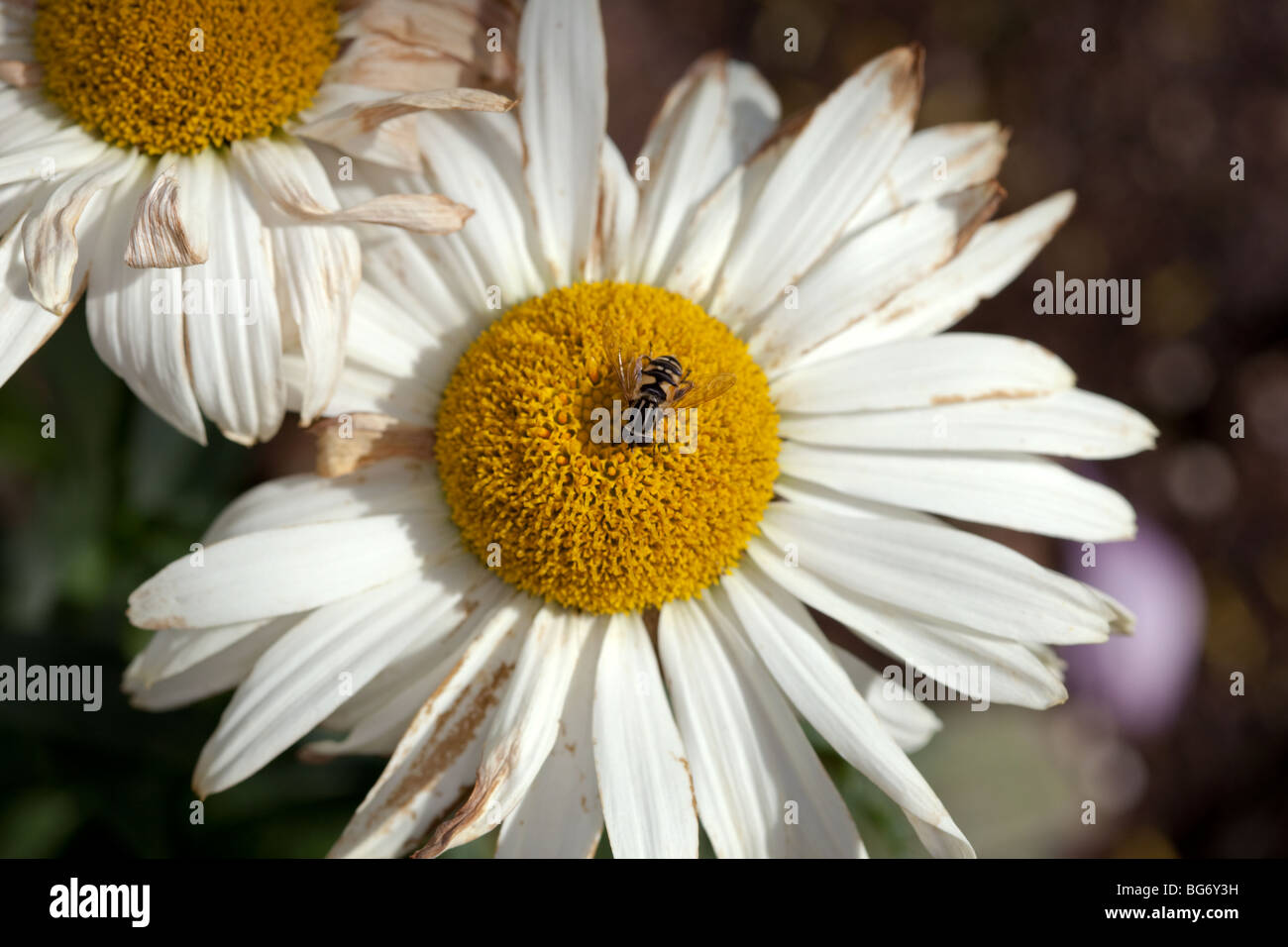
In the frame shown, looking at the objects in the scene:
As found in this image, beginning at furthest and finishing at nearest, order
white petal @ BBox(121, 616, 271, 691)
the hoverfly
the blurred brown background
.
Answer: the blurred brown background
white petal @ BBox(121, 616, 271, 691)
the hoverfly

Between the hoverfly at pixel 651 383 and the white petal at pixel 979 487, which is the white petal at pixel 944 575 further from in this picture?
the hoverfly at pixel 651 383

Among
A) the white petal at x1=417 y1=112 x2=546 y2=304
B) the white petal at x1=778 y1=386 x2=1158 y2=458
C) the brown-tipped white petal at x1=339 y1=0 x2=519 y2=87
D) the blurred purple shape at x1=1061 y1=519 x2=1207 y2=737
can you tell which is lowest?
the blurred purple shape at x1=1061 y1=519 x2=1207 y2=737

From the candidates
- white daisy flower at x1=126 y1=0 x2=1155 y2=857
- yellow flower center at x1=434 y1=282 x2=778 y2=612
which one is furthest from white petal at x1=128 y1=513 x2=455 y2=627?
yellow flower center at x1=434 y1=282 x2=778 y2=612

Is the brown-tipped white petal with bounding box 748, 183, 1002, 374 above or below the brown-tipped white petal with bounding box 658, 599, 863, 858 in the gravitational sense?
above

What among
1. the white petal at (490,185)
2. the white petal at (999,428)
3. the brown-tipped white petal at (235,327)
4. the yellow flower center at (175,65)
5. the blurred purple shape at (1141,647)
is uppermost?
the yellow flower center at (175,65)

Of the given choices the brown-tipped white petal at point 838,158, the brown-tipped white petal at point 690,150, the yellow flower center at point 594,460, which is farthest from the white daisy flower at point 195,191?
the brown-tipped white petal at point 838,158

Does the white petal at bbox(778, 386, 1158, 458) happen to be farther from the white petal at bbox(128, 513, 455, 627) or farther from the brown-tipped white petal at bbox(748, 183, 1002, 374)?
the white petal at bbox(128, 513, 455, 627)

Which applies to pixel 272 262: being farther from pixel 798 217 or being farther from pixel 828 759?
pixel 828 759
